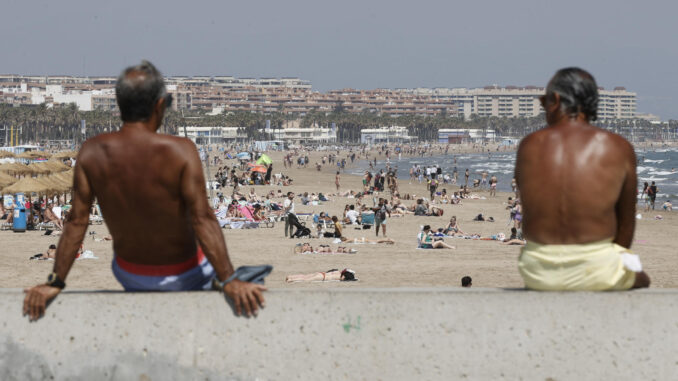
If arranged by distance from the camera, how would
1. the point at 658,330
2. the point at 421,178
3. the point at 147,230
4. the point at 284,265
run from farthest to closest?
the point at 421,178, the point at 284,265, the point at 147,230, the point at 658,330

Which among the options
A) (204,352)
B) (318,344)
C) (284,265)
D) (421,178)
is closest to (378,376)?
(318,344)

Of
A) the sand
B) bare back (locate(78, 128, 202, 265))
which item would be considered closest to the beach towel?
bare back (locate(78, 128, 202, 265))

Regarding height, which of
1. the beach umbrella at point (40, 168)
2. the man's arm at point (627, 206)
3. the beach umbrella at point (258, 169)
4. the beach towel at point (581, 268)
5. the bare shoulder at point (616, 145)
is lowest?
the beach umbrella at point (258, 169)

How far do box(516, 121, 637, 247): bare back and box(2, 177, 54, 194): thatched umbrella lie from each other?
23.8m

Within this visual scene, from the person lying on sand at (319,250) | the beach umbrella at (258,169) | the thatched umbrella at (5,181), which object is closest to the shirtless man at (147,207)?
the person lying on sand at (319,250)

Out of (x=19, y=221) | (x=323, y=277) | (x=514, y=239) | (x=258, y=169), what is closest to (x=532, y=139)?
(x=323, y=277)

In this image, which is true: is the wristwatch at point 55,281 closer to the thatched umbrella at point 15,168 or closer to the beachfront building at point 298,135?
the thatched umbrella at point 15,168

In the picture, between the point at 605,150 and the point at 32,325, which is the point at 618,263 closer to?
the point at 605,150

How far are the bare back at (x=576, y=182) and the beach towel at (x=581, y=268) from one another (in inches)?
1.3

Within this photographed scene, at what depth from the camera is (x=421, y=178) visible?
62.7 m

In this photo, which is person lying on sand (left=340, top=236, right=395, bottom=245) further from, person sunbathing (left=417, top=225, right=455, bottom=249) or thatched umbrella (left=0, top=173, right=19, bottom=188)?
thatched umbrella (left=0, top=173, right=19, bottom=188)

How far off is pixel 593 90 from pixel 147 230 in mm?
1568

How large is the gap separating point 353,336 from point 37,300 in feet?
3.30

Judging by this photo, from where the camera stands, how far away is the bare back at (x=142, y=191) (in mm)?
3133
